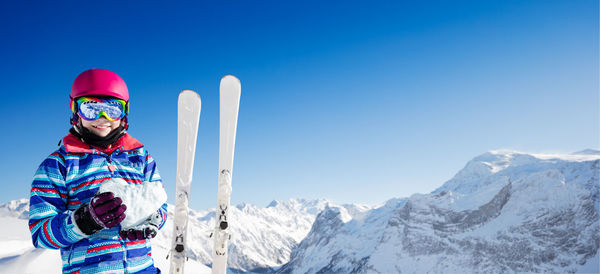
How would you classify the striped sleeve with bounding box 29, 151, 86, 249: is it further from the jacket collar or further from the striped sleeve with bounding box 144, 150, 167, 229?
the striped sleeve with bounding box 144, 150, 167, 229

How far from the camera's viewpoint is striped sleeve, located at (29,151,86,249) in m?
2.35

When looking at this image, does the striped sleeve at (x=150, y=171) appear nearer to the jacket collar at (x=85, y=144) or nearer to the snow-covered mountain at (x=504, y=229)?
the jacket collar at (x=85, y=144)

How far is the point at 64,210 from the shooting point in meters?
2.55

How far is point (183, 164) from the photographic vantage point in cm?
502

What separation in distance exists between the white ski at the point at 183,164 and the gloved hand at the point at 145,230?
76.0 inches

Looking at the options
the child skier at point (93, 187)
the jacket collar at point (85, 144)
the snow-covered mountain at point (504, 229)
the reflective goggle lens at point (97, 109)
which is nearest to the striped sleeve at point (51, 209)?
the child skier at point (93, 187)

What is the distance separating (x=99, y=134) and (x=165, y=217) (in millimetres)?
863

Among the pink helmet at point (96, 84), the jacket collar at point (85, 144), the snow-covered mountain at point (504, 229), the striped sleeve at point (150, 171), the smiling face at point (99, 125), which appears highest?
the pink helmet at point (96, 84)

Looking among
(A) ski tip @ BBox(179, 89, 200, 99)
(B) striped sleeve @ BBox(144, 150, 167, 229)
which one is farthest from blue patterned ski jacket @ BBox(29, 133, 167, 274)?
(A) ski tip @ BBox(179, 89, 200, 99)

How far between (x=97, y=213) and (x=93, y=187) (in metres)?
0.39

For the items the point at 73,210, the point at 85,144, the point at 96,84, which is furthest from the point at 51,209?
the point at 96,84

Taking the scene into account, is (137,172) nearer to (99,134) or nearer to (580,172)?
(99,134)

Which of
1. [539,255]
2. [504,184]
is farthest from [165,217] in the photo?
[504,184]

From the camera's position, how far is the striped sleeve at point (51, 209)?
2.35m
